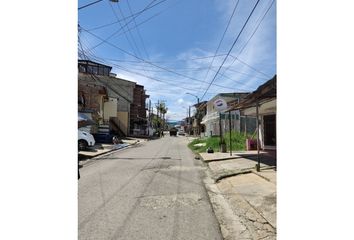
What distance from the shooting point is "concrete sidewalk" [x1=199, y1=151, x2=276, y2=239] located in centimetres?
475

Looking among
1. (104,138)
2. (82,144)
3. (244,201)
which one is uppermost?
(104,138)

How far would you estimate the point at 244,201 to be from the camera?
6.61 m

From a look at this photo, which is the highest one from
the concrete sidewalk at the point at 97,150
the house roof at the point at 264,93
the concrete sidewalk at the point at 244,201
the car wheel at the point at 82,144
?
the house roof at the point at 264,93

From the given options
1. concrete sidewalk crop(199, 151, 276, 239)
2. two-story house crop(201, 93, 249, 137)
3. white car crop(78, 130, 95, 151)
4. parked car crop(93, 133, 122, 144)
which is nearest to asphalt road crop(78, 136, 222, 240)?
concrete sidewalk crop(199, 151, 276, 239)

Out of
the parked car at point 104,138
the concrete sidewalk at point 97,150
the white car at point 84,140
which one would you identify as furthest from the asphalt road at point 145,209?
the parked car at point 104,138

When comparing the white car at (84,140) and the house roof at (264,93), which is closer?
the house roof at (264,93)

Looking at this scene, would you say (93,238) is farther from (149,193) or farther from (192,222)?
(149,193)

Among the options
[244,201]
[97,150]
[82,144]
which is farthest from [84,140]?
[244,201]

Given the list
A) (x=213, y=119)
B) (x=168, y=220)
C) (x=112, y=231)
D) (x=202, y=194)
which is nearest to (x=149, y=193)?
(x=202, y=194)

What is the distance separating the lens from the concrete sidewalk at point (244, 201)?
4.75m

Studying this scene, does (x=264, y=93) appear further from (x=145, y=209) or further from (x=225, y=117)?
(x=225, y=117)

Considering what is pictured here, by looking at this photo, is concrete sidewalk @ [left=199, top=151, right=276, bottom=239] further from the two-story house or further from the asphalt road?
the two-story house

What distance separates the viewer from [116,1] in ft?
29.9

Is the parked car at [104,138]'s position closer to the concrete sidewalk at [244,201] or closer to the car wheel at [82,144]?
the car wheel at [82,144]
